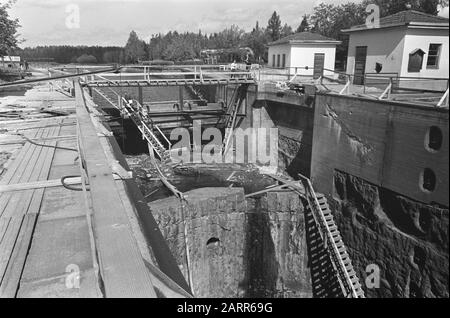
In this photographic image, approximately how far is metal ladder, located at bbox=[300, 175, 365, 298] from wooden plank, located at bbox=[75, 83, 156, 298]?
32.2 feet

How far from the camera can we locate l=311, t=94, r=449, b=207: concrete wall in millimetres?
8731

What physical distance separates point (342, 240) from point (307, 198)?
1872 millimetres

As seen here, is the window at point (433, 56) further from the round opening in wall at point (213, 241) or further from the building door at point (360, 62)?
the round opening in wall at point (213, 241)

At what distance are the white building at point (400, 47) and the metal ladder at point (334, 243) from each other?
4628mm

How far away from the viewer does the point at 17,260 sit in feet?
12.8

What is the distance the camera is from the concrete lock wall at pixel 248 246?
496 inches

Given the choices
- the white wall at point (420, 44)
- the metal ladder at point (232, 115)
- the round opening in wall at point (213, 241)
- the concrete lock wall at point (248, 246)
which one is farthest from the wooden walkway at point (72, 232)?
the metal ladder at point (232, 115)

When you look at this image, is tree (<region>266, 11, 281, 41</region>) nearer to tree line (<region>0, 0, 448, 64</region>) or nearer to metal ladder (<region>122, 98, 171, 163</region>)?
tree line (<region>0, 0, 448, 64</region>)

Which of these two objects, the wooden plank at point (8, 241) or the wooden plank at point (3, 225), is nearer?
the wooden plank at point (8, 241)

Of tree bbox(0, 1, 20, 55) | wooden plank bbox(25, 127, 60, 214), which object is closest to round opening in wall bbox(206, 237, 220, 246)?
wooden plank bbox(25, 127, 60, 214)

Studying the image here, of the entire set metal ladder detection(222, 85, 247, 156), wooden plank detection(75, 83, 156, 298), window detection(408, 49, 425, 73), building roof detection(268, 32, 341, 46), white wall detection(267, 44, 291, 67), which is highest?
building roof detection(268, 32, 341, 46)

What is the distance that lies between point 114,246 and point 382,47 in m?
16.2

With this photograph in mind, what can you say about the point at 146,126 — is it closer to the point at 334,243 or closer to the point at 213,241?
the point at 213,241

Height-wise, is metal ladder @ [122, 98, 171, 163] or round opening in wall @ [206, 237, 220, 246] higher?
metal ladder @ [122, 98, 171, 163]
